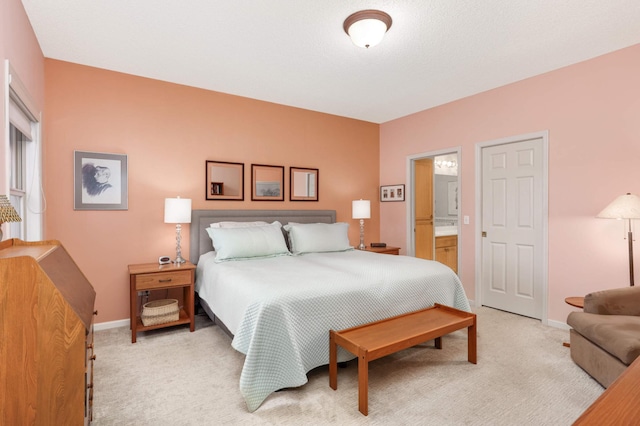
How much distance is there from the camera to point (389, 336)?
2250mm

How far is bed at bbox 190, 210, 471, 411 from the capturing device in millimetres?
2133

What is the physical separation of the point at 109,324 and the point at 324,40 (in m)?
3.52

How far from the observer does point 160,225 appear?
3725 mm

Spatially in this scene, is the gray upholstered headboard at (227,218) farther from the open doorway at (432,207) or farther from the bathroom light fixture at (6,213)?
the bathroom light fixture at (6,213)

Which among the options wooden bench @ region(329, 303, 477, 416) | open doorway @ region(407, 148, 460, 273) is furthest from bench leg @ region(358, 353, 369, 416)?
open doorway @ region(407, 148, 460, 273)


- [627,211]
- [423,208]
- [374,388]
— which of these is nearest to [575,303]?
[627,211]

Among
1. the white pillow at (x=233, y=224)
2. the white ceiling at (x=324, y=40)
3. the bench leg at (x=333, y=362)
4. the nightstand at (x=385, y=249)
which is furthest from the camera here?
the nightstand at (x=385, y=249)

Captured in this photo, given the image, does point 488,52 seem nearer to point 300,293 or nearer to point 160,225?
point 300,293

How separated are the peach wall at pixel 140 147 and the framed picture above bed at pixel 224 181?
0.25ft

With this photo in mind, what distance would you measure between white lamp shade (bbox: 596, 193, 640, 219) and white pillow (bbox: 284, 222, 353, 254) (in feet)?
8.55

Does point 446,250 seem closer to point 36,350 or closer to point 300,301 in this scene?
point 300,301

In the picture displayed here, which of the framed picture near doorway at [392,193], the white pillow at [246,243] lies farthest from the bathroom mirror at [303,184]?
the framed picture near doorway at [392,193]

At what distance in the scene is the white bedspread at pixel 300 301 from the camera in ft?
6.94

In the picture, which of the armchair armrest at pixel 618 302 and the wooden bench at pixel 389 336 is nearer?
the wooden bench at pixel 389 336
